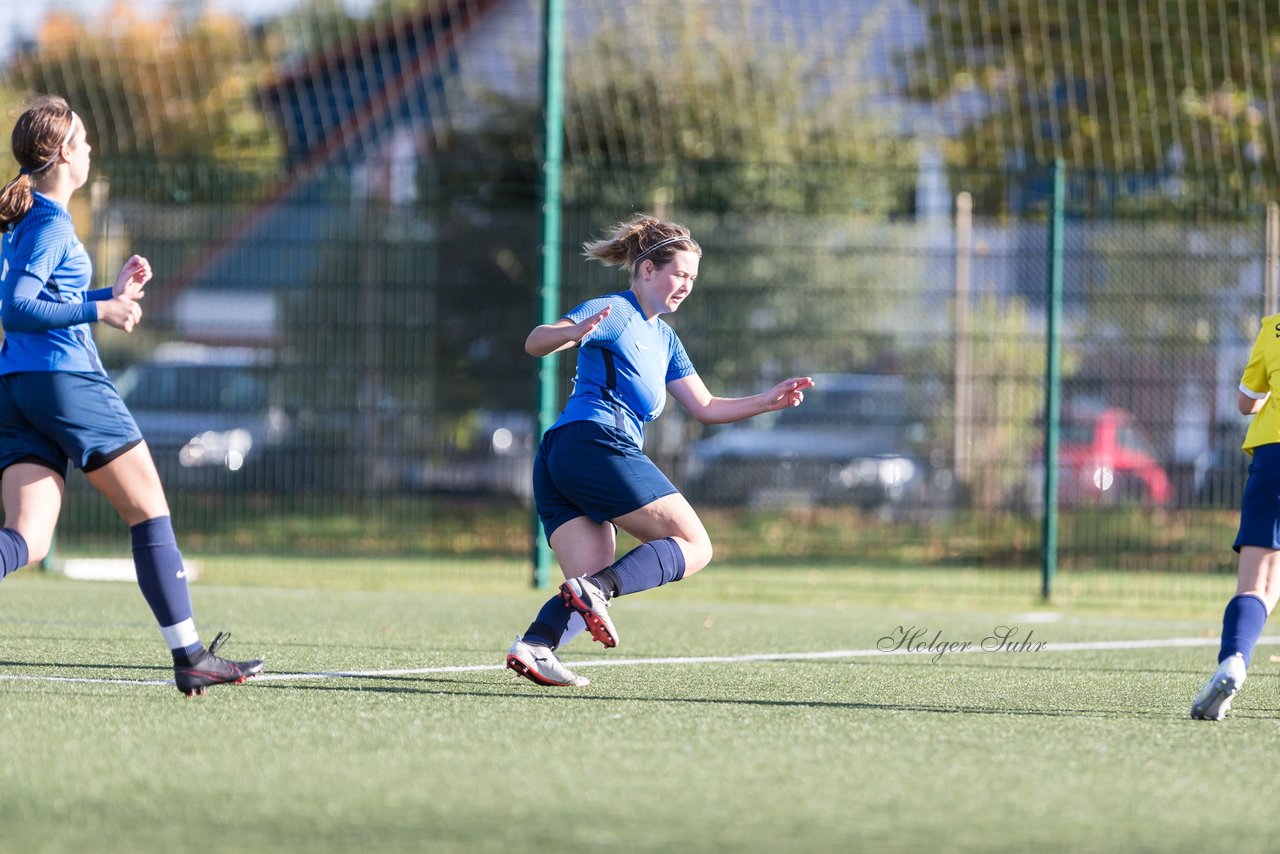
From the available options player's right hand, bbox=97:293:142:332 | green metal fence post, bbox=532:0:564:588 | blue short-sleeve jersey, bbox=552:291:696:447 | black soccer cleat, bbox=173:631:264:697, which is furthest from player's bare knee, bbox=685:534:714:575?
green metal fence post, bbox=532:0:564:588

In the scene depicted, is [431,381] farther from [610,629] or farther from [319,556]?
[610,629]

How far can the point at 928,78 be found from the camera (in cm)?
1728

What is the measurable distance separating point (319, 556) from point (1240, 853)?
984cm

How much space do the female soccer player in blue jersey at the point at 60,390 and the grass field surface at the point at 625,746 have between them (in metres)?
0.40

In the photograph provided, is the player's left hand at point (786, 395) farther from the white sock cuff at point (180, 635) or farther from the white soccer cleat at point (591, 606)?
the white sock cuff at point (180, 635)

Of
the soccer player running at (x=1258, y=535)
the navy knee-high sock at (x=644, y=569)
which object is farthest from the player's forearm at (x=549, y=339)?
the soccer player running at (x=1258, y=535)

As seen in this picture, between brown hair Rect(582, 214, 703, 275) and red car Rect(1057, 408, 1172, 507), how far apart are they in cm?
693

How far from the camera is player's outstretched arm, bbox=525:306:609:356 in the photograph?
5.41 meters

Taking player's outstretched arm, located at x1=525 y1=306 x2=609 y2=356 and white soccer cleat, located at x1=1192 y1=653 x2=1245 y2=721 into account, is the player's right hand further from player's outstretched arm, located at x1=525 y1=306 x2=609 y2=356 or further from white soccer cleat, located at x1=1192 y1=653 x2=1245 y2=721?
white soccer cleat, located at x1=1192 y1=653 x2=1245 y2=721

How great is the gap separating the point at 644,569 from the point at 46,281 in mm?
2105

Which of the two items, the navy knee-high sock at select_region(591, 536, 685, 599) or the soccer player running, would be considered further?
the navy knee-high sock at select_region(591, 536, 685, 599)

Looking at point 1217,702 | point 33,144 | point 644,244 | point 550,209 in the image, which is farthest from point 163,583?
point 550,209

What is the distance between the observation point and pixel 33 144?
520 cm

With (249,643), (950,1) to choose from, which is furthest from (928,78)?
(249,643)
